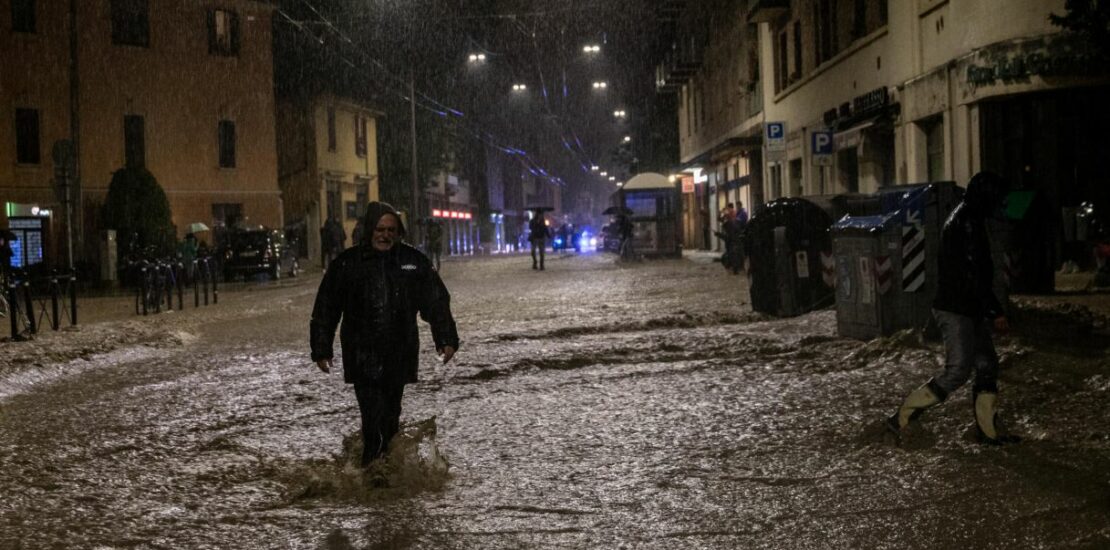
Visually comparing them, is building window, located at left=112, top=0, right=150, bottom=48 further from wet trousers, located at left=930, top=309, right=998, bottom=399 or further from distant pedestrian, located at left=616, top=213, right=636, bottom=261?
wet trousers, located at left=930, top=309, right=998, bottom=399

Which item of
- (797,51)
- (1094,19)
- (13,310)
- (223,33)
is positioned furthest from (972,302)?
(223,33)

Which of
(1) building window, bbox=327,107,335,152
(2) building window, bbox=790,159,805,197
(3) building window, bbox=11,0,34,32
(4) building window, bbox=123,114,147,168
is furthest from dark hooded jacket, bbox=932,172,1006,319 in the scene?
(1) building window, bbox=327,107,335,152

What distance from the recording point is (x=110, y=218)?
32.2m

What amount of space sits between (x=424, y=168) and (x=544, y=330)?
49237 millimetres

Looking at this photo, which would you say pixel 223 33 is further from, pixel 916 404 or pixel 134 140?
pixel 916 404

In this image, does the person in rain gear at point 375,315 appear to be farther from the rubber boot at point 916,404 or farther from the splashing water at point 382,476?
the rubber boot at point 916,404

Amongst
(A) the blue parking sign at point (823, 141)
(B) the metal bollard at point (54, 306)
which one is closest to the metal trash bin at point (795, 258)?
(A) the blue parking sign at point (823, 141)

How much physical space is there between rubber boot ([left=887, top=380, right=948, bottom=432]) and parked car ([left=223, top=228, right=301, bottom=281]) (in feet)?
90.4

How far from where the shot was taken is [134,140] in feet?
Answer: 128

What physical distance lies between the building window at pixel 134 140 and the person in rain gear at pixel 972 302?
1418 inches

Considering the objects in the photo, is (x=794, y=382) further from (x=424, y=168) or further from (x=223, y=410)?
(x=424, y=168)

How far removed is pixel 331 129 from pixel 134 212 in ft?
61.2

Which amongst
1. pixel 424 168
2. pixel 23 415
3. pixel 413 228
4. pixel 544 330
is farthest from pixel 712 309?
pixel 424 168

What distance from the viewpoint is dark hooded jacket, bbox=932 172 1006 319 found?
6.70 meters
